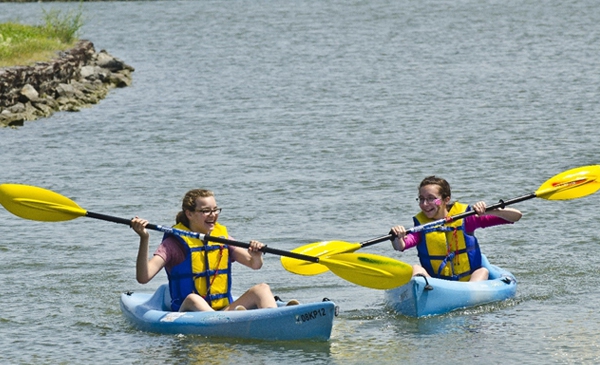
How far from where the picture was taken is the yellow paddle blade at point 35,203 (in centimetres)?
762

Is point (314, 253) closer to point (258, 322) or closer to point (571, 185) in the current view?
point (258, 322)

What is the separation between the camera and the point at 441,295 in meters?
7.53

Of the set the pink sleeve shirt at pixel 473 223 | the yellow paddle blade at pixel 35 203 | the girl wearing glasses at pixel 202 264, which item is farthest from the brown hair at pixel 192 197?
the pink sleeve shirt at pixel 473 223

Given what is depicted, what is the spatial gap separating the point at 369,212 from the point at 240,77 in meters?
12.7

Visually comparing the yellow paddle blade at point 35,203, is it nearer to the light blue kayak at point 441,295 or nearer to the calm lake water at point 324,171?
the calm lake water at point 324,171

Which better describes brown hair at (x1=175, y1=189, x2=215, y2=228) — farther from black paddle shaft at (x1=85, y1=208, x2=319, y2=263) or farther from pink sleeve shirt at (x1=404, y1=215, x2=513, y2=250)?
pink sleeve shirt at (x1=404, y1=215, x2=513, y2=250)

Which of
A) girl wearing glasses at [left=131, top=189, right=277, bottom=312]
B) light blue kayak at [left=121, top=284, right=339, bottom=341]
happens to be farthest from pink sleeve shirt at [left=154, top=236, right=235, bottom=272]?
light blue kayak at [left=121, top=284, right=339, bottom=341]

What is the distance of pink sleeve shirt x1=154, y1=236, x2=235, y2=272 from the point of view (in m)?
7.18

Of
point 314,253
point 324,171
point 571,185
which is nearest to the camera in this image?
point 314,253

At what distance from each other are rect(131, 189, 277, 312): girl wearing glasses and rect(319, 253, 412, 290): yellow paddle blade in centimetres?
46

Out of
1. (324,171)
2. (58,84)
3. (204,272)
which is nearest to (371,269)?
(204,272)

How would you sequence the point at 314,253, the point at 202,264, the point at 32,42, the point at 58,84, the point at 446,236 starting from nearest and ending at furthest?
the point at 202,264
the point at 314,253
the point at 446,236
the point at 58,84
the point at 32,42

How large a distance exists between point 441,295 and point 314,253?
0.85m

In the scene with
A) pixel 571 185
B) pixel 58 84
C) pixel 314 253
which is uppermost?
pixel 58 84
